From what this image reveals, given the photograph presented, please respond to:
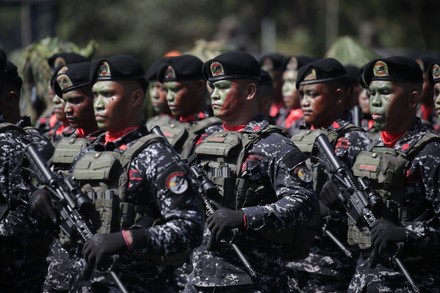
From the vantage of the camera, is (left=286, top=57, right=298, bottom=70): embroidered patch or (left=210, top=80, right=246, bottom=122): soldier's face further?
(left=286, top=57, right=298, bottom=70): embroidered patch

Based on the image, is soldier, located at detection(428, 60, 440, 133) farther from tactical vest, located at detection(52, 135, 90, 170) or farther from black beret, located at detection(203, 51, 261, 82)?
tactical vest, located at detection(52, 135, 90, 170)

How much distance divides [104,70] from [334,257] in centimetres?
294

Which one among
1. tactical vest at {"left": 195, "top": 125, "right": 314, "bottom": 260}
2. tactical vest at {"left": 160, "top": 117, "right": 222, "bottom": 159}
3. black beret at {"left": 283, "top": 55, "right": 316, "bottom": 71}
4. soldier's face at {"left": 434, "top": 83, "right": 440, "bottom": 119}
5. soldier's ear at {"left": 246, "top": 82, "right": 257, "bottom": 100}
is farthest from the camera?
black beret at {"left": 283, "top": 55, "right": 316, "bottom": 71}

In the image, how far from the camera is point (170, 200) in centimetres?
589

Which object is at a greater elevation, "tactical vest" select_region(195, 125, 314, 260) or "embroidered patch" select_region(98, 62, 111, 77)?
"embroidered patch" select_region(98, 62, 111, 77)

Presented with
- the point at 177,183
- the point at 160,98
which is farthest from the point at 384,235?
the point at 160,98

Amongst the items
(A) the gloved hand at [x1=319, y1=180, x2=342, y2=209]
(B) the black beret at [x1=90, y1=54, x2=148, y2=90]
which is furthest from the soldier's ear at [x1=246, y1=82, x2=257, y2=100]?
(B) the black beret at [x1=90, y1=54, x2=148, y2=90]

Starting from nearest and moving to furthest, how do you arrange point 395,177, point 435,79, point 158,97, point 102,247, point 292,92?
point 102,247, point 395,177, point 435,79, point 292,92, point 158,97

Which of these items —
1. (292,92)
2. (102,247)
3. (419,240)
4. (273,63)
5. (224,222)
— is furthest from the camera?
(273,63)

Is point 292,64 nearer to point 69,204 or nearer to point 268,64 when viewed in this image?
point 268,64

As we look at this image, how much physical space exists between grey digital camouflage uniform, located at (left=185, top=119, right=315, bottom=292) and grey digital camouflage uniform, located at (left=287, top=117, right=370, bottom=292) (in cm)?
125

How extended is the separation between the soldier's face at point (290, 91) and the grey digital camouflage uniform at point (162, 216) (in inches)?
225

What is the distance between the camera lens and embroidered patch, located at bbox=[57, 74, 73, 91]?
26.0 feet

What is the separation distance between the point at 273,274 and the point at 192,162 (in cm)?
121
